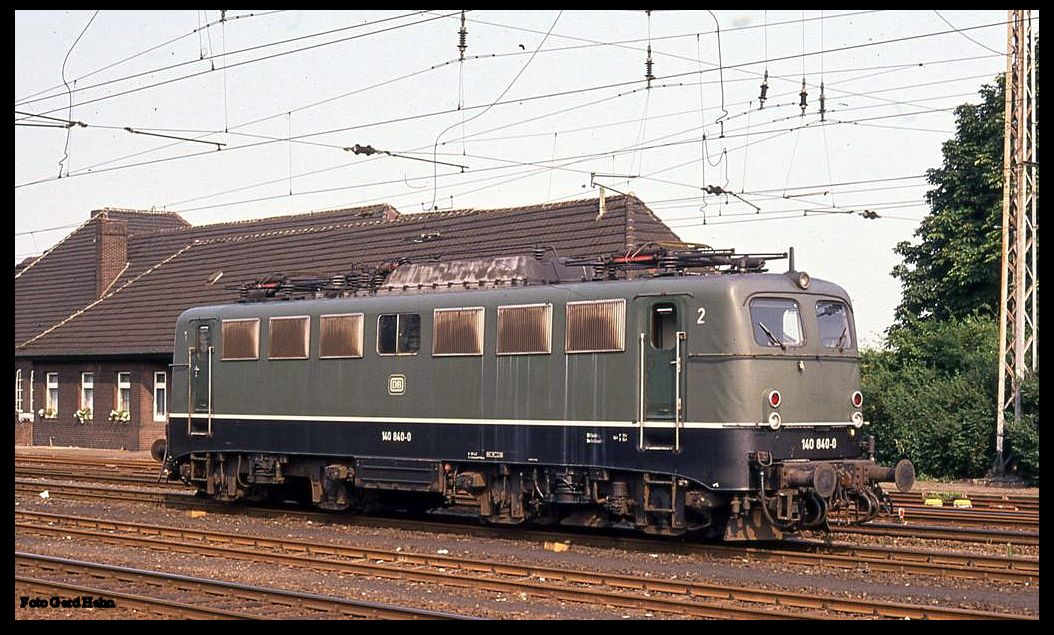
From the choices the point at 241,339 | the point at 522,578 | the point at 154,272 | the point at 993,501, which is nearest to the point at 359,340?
the point at 241,339

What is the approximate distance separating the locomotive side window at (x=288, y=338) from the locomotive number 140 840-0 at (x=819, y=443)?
822 centimetres

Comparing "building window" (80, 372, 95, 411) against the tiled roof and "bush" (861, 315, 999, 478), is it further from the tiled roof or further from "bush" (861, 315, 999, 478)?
"bush" (861, 315, 999, 478)

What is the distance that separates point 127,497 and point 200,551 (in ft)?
26.6

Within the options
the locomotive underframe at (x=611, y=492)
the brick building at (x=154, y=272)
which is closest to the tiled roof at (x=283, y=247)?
the brick building at (x=154, y=272)

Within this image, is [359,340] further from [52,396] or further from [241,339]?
[52,396]

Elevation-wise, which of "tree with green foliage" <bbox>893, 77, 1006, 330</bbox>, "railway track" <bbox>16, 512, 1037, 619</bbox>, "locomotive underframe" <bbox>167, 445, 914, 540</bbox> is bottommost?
"railway track" <bbox>16, 512, 1037, 619</bbox>

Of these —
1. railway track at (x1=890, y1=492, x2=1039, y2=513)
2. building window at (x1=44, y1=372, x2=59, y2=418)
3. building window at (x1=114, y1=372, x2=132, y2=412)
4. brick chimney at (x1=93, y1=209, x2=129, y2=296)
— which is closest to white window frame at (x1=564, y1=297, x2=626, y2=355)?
railway track at (x1=890, y1=492, x2=1039, y2=513)

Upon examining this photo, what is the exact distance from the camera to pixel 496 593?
1428 cm

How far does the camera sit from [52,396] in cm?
4388

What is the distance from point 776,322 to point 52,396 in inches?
1281

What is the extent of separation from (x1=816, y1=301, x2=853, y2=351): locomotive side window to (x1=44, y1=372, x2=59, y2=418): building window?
105 feet

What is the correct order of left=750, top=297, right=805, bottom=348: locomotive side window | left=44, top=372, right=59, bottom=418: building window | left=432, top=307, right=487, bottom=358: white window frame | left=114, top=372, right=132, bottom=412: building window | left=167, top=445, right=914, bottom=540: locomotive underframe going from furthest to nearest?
left=44, top=372, right=59, bottom=418: building window < left=114, top=372, right=132, bottom=412: building window < left=432, top=307, right=487, bottom=358: white window frame < left=750, top=297, right=805, bottom=348: locomotive side window < left=167, top=445, right=914, bottom=540: locomotive underframe

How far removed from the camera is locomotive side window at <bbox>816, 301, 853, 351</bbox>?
17.5 metres
